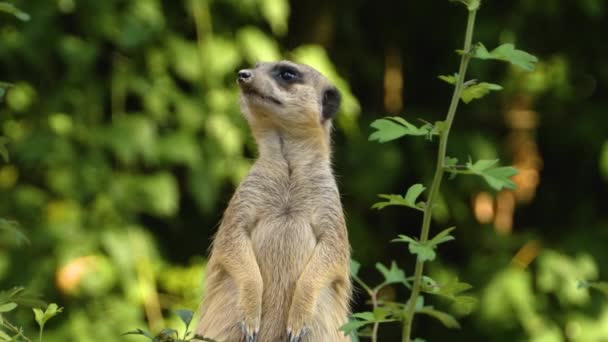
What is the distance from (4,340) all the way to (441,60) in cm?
425

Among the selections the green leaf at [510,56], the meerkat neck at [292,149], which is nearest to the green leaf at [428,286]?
the green leaf at [510,56]

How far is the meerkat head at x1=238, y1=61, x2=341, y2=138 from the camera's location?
3025 millimetres

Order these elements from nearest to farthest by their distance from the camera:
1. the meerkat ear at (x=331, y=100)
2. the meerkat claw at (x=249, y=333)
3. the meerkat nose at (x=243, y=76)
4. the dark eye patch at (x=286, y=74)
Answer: the meerkat claw at (x=249, y=333) → the meerkat nose at (x=243, y=76) → the dark eye patch at (x=286, y=74) → the meerkat ear at (x=331, y=100)

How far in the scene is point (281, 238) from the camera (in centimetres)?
285

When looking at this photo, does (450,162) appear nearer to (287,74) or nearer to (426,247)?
(426,247)

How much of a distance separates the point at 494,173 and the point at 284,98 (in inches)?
56.8

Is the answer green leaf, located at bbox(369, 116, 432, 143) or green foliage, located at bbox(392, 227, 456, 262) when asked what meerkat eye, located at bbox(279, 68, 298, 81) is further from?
green foliage, located at bbox(392, 227, 456, 262)

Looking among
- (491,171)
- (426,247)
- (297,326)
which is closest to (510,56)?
(491,171)

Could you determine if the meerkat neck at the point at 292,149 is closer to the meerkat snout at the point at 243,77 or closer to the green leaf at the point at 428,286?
the meerkat snout at the point at 243,77

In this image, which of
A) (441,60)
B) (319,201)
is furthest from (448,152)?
(319,201)

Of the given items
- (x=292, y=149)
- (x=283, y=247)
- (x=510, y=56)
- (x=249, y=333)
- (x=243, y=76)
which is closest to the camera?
(x=510, y=56)

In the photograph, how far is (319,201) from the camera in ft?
9.58

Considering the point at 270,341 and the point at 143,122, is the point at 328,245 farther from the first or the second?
the point at 143,122

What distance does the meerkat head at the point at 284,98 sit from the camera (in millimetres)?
3025
